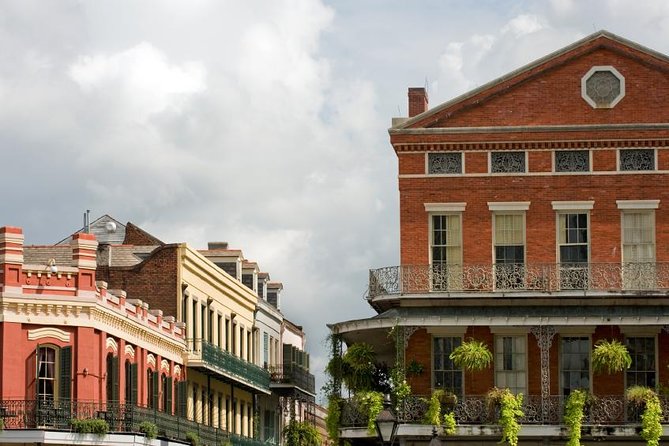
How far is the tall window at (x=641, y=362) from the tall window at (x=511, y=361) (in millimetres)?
2855

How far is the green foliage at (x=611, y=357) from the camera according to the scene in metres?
46.0

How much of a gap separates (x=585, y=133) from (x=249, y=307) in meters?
28.2

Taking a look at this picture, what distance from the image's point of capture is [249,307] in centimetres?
7375

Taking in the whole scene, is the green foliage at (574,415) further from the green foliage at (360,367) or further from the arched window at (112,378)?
the arched window at (112,378)

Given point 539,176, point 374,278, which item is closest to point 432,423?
point 374,278

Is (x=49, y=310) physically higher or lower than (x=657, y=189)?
lower

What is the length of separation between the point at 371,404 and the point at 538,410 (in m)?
4.52

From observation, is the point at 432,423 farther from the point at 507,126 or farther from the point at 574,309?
the point at 507,126

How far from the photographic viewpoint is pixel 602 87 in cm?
4878

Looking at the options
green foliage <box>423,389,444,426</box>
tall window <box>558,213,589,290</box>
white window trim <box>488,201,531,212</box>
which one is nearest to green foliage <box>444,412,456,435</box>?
green foliage <box>423,389,444,426</box>

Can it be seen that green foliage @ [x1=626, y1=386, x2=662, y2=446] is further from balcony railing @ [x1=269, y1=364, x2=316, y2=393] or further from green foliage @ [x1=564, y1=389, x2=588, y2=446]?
balcony railing @ [x1=269, y1=364, x2=316, y2=393]

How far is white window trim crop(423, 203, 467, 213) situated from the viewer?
159 feet

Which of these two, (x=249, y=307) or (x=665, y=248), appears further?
(x=249, y=307)

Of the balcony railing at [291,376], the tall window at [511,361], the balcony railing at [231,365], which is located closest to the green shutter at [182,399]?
the balcony railing at [231,365]
